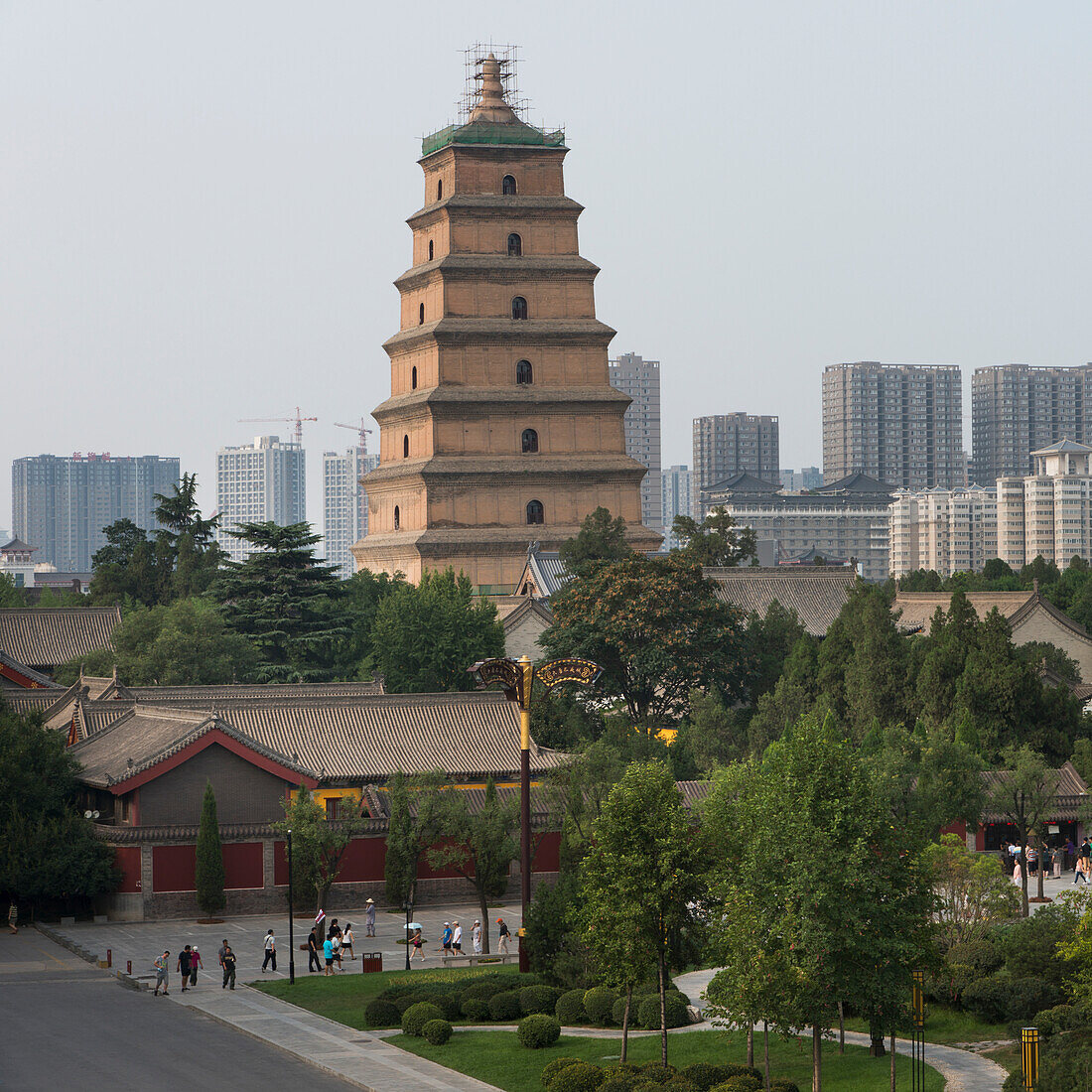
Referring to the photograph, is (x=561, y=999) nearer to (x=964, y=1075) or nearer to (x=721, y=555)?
(x=964, y=1075)

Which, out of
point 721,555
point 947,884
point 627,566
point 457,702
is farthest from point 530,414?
point 947,884

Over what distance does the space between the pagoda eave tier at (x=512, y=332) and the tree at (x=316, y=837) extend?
36.9 metres

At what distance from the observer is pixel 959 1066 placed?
89.0 feet

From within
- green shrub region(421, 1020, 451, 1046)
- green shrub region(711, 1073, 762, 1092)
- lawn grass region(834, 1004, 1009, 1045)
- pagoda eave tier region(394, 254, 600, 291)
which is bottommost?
green shrub region(421, 1020, 451, 1046)

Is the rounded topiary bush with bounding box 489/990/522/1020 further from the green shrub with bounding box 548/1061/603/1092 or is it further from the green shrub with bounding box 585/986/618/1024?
the green shrub with bounding box 548/1061/603/1092

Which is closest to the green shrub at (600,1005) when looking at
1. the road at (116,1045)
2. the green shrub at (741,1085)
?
the road at (116,1045)

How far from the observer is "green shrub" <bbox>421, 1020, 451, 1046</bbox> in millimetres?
30188

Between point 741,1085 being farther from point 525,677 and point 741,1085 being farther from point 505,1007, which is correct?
point 525,677

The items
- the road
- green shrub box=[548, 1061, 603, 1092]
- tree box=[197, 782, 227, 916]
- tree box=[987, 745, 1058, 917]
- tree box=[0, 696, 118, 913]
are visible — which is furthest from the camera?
tree box=[987, 745, 1058, 917]

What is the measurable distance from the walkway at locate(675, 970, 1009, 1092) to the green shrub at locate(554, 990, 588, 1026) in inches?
164

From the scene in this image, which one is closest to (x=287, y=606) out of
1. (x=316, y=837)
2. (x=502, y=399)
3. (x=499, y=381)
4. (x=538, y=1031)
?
(x=502, y=399)

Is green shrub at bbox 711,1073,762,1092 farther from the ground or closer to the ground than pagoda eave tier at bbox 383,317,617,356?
closer to the ground

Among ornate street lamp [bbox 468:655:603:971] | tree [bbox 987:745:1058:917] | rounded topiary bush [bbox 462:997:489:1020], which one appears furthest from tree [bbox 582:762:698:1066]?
tree [bbox 987:745:1058:917]

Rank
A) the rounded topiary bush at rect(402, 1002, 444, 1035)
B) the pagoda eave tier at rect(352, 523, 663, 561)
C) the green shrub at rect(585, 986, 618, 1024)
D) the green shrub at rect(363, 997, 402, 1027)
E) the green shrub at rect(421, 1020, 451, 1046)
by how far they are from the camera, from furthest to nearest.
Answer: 1. the pagoda eave tier at rect(352, 523, 663, 561)
2. the green shrub at rect(363, 997, 402, 1027)
3. the green shrub at rect(585, 986, 618, 1024)
4. the rounded topiary bush at rect(402, 1002, 444, 1035)
5. the green shrub at rect(421, 1020, 451, 1046)
